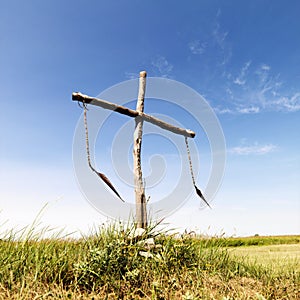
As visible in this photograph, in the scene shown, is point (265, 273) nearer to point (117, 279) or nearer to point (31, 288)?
point (117, 279)

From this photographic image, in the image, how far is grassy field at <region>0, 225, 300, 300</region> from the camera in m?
3.86

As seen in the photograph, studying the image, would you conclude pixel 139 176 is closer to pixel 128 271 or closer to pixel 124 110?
pixel 124 110

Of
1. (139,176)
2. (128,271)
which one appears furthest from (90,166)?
(128,271)

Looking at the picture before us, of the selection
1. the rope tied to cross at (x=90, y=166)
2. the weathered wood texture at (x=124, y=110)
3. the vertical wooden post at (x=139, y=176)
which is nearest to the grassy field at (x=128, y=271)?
the vertical wooden post at (x=139, y=176)

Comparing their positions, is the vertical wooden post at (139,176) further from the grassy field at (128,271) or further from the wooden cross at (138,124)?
the grassy field at (128,271)

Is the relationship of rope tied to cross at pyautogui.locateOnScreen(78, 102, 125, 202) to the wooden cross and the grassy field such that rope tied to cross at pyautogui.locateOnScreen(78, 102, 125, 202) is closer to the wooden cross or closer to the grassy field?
the wooden cross

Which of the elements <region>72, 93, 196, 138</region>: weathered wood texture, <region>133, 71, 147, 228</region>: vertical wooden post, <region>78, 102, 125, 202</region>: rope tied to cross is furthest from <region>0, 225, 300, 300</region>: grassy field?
<region>72, 93, 196, 138</region>: weathered wood texture

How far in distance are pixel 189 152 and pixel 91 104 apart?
232cm

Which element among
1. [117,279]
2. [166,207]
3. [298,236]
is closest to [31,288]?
[117,279]

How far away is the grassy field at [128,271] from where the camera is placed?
386cm

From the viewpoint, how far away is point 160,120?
666 centimetres

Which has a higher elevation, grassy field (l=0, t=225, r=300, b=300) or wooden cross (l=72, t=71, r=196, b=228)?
wooden cross (l=72, t=71, r=196, b=228)

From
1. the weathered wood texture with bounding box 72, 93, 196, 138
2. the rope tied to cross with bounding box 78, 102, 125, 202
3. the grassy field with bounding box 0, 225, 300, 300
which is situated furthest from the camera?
the weathered wood texture with bounding box 72, 93, 196, 138

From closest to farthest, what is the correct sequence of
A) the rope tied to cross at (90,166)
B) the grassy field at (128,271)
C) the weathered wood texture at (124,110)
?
the grassy field at (128,271) → the rope tied to cross at (90,166) → the weathered wood texture at (124,110)
